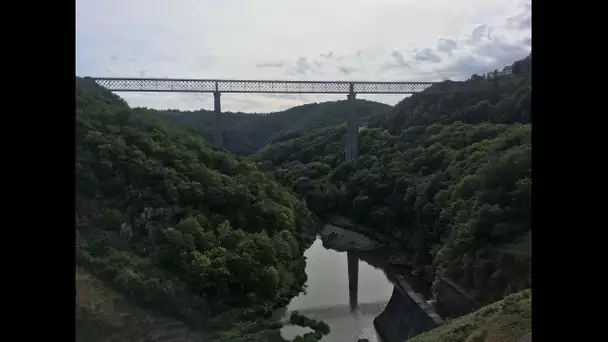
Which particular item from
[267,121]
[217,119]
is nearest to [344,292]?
[217,119]

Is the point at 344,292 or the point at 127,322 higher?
the point at 127,322

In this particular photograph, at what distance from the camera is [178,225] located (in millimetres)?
7152

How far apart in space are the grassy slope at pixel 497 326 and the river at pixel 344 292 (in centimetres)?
276

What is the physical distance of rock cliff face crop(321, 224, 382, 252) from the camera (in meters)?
11.1

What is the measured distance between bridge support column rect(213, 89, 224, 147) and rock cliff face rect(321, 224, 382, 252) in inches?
127

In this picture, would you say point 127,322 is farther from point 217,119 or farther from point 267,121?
point 267,121

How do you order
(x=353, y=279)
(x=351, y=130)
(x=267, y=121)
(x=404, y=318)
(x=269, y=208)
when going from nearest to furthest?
(x=404, y=318) < (x=269, y=208) < (x=353, y=279) < (x=351, y=130) < (x=267, y=121)

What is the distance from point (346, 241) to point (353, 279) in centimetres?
212

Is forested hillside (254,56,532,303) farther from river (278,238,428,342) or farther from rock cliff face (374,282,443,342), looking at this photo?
river (278,238,428,342)

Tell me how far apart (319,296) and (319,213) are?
533 cm

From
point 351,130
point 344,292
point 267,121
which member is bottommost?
point 344,292

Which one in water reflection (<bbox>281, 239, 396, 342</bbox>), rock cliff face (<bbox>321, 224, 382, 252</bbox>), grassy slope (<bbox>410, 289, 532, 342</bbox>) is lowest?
water reflection (<bbox>281, 239, 396, 342</bbox>)

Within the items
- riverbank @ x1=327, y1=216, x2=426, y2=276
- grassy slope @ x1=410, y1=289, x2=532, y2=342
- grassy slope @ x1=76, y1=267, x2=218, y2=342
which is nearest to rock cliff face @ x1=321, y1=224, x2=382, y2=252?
riverbank @ x1=327, y1=216, x2=426, y2=276
